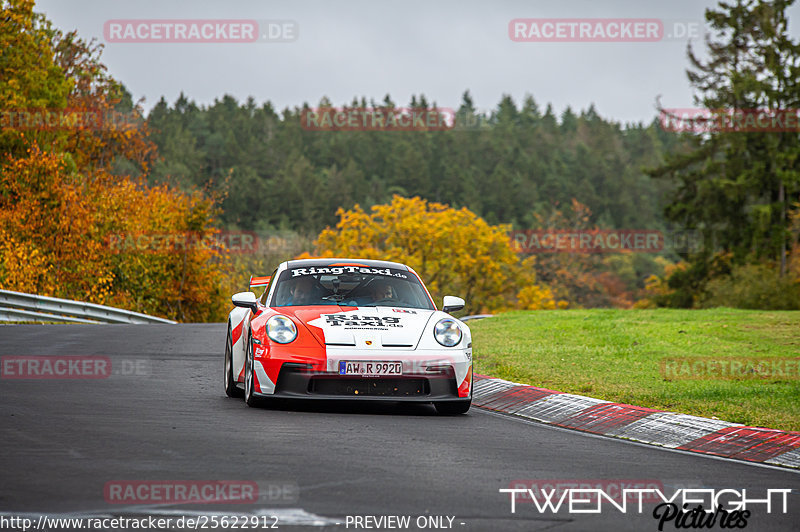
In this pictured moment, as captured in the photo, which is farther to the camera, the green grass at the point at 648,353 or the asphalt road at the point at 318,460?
the green grass at the point at 648,353

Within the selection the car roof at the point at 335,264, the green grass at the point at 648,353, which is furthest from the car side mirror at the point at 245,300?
the green grass at the point at 648,353

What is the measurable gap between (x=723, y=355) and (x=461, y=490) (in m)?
9.66

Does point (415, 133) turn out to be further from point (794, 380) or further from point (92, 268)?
point (794, 380)

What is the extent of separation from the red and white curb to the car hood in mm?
1428

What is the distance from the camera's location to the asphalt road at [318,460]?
5.39m

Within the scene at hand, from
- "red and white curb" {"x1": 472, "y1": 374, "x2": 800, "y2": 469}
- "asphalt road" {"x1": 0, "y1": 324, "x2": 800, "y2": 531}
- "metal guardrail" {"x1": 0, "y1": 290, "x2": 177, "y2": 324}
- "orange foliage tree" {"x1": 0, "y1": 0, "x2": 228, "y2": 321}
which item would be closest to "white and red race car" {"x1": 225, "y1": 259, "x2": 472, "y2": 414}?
"asphalt road" {"x1": 0, "y1": 324, "x2": 800, "y2": 531}

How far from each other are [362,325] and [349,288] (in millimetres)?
1263

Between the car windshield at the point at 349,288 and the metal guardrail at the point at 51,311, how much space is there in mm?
15100

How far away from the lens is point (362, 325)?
957 centimetres

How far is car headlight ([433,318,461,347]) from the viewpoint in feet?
31.8

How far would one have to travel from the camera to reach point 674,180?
61.1 meters

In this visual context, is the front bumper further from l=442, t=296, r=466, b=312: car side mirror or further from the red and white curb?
the red and white curb

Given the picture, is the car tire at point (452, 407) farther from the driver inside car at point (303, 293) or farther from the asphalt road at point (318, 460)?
the driver inside car at point (303, 293)

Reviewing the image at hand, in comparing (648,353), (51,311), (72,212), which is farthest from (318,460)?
(72,212)
